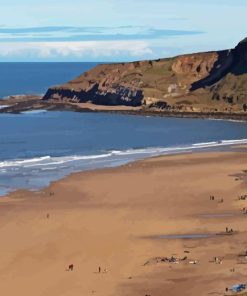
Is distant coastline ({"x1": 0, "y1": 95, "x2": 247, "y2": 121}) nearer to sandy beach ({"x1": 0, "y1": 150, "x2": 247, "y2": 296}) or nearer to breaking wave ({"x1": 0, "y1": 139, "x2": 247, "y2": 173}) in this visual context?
breaking wave ({"x1": 0, "y1": 139, "x2": 247, "y2": 173})

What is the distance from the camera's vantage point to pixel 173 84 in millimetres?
116438

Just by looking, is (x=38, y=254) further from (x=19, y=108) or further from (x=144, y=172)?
(x=19, y=108)

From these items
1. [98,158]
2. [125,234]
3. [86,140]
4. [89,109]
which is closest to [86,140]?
[86,140]

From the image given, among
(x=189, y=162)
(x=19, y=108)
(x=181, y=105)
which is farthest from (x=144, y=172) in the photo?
(x=19, y=108)

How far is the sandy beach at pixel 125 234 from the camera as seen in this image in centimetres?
2694

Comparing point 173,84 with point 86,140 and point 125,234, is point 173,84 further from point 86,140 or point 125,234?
point 125,234

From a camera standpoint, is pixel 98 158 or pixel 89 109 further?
pixel 89 109

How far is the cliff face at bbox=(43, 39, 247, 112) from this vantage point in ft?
353

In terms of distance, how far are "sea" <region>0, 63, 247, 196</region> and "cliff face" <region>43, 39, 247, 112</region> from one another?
8.42 m

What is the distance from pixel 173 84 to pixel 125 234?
274 ft

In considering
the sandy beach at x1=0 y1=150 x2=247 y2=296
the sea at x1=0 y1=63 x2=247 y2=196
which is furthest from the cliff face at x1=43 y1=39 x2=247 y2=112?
the sandy beach at x1=0 y1=150 x2=247 y2=296

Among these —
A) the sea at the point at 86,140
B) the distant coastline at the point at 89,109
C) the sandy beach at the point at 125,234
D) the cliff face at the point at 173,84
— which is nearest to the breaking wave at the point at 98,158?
the sea at the point at 86,140

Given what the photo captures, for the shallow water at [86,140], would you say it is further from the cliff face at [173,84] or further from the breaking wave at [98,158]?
the cliff face at [173,84]

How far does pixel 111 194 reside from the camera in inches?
1789
